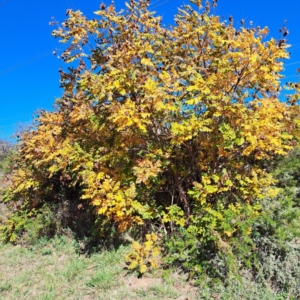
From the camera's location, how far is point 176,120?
12.9ft

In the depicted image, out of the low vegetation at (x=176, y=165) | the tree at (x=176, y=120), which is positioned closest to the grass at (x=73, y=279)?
the low vegetation at (x=176, y=165)

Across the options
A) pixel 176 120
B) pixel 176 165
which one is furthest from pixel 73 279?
pixel 176 120

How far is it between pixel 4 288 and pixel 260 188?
144 inches

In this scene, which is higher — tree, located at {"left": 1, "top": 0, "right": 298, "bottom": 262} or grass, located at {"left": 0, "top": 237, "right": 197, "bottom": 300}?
tree, located at {"left": 1, "top": 0, "right": 298, "bottom": 262}

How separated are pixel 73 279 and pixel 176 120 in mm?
2520

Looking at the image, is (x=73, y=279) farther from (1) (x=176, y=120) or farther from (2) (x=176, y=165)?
(1) (x=176, y=120)

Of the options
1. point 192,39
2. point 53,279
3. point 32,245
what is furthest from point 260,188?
point 32,245

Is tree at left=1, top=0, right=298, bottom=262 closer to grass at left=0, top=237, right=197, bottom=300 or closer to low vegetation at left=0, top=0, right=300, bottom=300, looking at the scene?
low vegetation at left=0, top=0, right=300, bottom=300

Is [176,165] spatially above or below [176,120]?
below

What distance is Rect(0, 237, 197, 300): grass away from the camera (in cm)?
358

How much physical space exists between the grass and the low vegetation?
2 cm

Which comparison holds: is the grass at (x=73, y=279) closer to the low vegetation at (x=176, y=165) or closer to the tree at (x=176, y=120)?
the low vegetation at (x=176, y=165)

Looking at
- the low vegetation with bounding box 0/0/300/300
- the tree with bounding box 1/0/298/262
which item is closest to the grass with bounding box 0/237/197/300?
the low vegetation with bounding box 0/0/300/300

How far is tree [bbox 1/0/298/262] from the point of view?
3.63 meters
